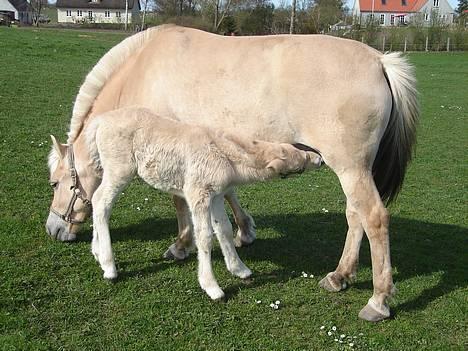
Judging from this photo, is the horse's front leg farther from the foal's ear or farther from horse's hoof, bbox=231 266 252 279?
the foal's ear

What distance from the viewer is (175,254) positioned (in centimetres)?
557

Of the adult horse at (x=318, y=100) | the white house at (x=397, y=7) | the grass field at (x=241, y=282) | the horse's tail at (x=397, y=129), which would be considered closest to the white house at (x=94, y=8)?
the white house at (x=397, y=7)

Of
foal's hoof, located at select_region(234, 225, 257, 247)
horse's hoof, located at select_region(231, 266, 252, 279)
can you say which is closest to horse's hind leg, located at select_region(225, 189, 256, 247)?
foal's hoof, located at select_region(234, 225, 257, 247)

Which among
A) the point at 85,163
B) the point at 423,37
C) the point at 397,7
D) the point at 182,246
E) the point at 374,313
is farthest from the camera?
the point at 397,7

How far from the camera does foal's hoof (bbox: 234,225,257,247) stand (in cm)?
607

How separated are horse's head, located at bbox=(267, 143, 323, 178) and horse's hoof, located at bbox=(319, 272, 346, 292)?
1.23 metres

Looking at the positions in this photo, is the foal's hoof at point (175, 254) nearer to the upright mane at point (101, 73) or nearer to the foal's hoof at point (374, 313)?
the upright mane at point (101, 73)

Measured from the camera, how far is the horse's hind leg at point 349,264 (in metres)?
5.11

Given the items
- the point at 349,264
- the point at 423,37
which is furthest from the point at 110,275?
the point at 423,37

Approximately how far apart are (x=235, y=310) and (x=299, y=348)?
2.37 ft

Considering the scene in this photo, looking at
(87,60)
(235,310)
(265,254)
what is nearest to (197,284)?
(235,310)

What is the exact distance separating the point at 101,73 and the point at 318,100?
7.64 feet

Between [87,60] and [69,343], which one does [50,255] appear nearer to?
[69,343]

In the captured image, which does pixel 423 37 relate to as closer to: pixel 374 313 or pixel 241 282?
pixel 241 282
